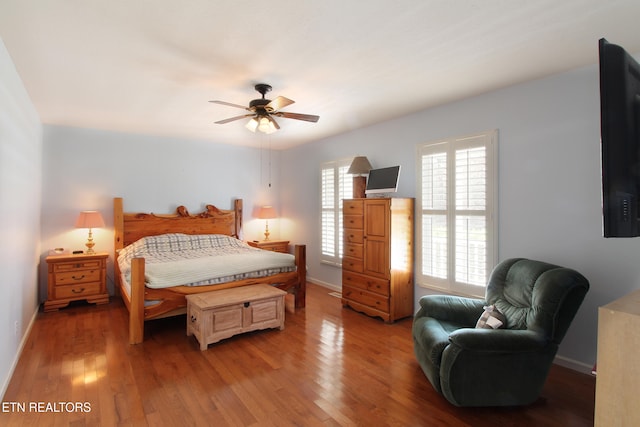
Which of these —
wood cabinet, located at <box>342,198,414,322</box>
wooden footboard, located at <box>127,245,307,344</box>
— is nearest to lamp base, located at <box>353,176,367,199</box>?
wood cabinet, located at <box>342,198,414,322</box>

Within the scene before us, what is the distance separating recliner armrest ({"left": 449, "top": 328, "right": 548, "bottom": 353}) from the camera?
2123 millimetres

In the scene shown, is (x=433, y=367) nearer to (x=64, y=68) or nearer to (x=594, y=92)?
(x=594, y=92)

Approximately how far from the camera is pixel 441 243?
3.74 metres

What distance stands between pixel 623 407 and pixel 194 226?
18.1 feet

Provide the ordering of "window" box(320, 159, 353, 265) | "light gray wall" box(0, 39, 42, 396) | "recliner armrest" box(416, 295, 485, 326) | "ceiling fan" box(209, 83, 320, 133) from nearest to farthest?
1. "light gray wall" box(0, 39, 42, 396)
2. "recliner armrest" box(416, 295, 485, 326)
3. "ceiling fan" box(209, 83, 320, 133)
4. "window" box(320, 159, 353, 265)

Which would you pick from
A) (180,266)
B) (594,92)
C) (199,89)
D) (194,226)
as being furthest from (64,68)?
(594,92)

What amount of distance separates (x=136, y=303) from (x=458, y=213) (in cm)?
352

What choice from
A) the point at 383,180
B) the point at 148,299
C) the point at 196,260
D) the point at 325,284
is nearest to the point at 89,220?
the point at 196,260

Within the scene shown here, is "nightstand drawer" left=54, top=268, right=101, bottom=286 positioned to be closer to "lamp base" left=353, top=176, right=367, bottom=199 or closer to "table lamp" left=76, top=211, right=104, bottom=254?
"table lamp" left=76, top=211, right=104, bottom=254

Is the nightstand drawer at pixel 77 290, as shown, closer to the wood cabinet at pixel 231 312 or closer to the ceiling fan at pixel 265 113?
the wood cabinet at pixel 231 312

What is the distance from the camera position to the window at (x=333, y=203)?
5.21m

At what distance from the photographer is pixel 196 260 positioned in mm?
3844

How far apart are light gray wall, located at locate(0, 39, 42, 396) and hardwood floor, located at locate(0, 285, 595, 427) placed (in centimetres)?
32

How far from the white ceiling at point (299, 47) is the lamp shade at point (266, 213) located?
2679 millimetres
